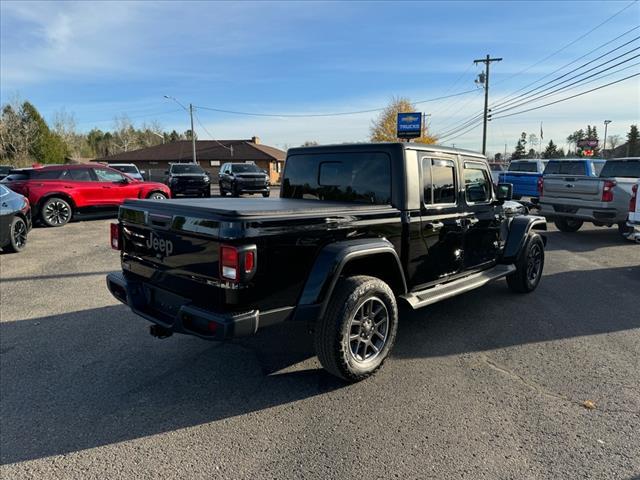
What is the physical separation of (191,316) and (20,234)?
25.1ft

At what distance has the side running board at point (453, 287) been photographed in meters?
4.05

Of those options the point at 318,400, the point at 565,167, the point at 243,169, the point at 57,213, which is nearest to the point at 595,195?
the point at 565,167

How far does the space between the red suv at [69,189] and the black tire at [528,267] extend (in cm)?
1167

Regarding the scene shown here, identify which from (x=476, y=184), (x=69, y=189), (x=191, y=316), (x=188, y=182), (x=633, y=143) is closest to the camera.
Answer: (x=191, y=316)

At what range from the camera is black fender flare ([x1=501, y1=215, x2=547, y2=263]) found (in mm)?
5793

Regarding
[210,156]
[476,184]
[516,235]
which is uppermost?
[210,156]

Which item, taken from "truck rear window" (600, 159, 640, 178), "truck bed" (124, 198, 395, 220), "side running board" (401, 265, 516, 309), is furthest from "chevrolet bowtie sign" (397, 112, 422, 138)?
"truck bed" (124, 198, 395, 220)

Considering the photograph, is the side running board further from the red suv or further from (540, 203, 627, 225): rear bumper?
the red suv

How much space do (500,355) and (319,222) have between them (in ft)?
7.67

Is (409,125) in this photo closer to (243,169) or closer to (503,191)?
(243,169)

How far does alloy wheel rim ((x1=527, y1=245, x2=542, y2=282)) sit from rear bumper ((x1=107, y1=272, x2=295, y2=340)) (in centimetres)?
434

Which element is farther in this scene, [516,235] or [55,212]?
[55,212]

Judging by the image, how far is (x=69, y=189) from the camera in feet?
41.1

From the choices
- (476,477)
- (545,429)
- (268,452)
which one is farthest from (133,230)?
(545,429)
